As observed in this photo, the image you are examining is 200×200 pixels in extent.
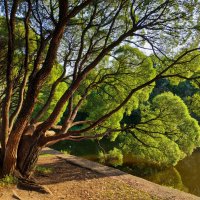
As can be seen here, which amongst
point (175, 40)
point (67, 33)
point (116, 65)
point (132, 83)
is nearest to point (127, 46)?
point (116, 65)

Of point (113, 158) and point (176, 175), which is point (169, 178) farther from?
point (113, 158)

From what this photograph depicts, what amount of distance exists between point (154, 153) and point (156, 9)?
27.1 feet

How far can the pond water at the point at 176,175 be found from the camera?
67.4ft

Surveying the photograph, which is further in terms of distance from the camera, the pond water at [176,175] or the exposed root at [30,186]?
the pond water at [176,175]

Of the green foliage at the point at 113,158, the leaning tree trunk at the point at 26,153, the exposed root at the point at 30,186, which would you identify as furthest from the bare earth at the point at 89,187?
the green foliage at the point at 113,158

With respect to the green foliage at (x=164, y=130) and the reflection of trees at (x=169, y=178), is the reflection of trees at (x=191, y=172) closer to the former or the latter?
the reflection of trees at (x=169, y=178)

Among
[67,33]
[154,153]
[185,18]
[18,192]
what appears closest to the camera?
[18,192]

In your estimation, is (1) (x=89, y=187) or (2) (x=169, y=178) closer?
(1) (x=89, y=187)

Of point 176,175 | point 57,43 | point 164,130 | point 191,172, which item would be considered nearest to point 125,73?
point 164,130

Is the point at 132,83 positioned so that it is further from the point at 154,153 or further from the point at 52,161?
the point at 52,161

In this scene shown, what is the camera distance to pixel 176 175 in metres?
23.7

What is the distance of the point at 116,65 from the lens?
14.8 m

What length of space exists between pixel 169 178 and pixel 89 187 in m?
12.6

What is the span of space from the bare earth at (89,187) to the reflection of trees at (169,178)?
729cm
